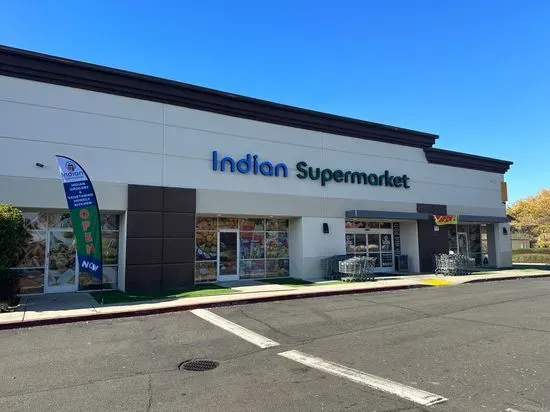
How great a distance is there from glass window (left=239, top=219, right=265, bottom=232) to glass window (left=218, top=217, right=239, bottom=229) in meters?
0.25

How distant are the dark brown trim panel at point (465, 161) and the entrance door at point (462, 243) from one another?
437cm

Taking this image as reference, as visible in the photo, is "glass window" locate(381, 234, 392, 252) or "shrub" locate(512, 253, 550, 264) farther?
"shrub" locate(512, 253, 550, 264)

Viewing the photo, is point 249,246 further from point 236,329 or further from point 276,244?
point 236,329

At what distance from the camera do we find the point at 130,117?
52.9 ft

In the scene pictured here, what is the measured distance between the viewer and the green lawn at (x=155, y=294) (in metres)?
13.7

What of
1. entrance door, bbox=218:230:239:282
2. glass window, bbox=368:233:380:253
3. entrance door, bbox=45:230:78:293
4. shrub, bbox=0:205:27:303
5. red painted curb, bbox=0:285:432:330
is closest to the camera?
red painted curb, bbox=0:285:432:330

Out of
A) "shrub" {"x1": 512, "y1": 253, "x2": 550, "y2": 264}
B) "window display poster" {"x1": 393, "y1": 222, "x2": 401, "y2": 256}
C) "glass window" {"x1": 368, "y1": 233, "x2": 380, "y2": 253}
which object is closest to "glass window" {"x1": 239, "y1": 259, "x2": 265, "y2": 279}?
"glass window" {"x1": 368, "y1": 233, "x2": 380, "y2": 253}

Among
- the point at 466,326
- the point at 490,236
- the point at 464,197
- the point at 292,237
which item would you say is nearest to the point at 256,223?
the point at 292,237

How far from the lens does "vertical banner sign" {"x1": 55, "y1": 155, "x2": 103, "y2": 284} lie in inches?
506

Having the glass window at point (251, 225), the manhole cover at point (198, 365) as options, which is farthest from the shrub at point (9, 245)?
the glass window at point (251, 225)

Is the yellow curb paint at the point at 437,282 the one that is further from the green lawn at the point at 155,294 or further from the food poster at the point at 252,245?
the green lawn at the point at 155,294

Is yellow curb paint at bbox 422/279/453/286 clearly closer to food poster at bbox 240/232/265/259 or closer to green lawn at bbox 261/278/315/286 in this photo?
green lawn at bbox 261/278/315/286

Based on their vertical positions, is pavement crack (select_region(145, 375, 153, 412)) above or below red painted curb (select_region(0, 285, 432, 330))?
below

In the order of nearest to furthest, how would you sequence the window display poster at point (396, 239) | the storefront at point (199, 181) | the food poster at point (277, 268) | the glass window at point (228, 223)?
the storefront at point (199, 181), the glass window at point (228, 223), the food poster at point (277, 268), the window display poster at point (396, 239)
